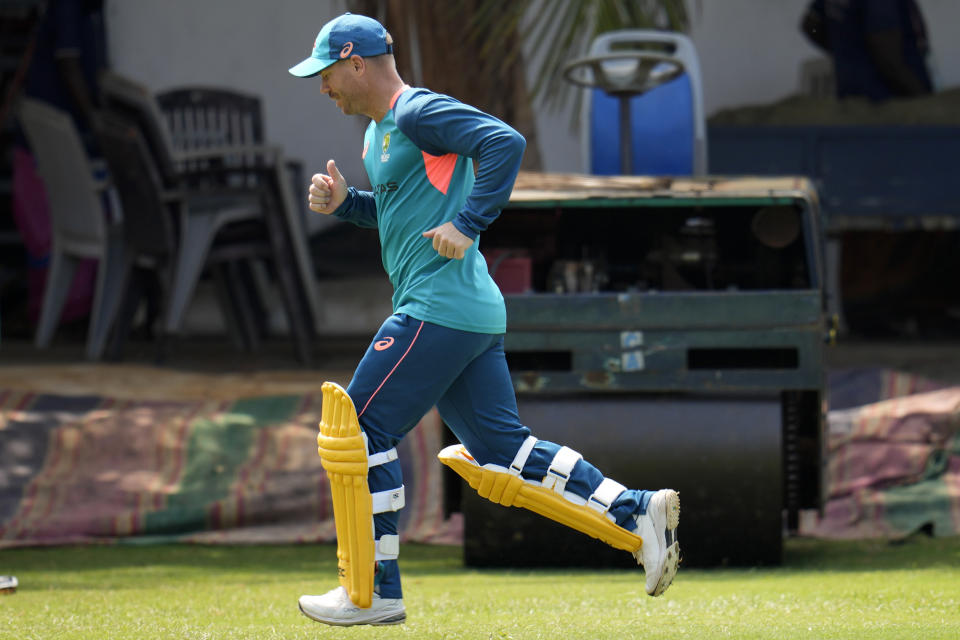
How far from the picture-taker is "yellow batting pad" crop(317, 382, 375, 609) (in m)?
3.08

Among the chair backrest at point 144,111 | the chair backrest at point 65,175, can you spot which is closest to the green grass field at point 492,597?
the chair backrest at point 144,111

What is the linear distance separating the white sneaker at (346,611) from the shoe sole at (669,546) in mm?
616

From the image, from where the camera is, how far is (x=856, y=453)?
5691 mm

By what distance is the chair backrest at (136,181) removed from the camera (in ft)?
22.5

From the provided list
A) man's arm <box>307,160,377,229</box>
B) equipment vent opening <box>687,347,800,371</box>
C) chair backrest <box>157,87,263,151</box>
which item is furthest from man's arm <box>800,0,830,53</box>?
man's arm <box>307,160,377,229</box>

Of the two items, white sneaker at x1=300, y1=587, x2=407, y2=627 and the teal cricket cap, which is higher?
the teal cricket cap

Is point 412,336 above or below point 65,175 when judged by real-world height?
below

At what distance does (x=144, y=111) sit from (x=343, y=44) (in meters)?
3.91

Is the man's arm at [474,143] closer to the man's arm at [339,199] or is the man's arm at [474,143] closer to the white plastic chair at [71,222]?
the man's arm at [339,199]

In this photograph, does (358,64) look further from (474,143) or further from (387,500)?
(387,500)

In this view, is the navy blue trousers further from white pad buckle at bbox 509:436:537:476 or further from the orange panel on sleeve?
the orange panel on sleeve

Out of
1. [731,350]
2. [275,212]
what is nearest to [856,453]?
[731,350]

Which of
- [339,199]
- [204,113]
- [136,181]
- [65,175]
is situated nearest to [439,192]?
[339,199]

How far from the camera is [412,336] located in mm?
3096
